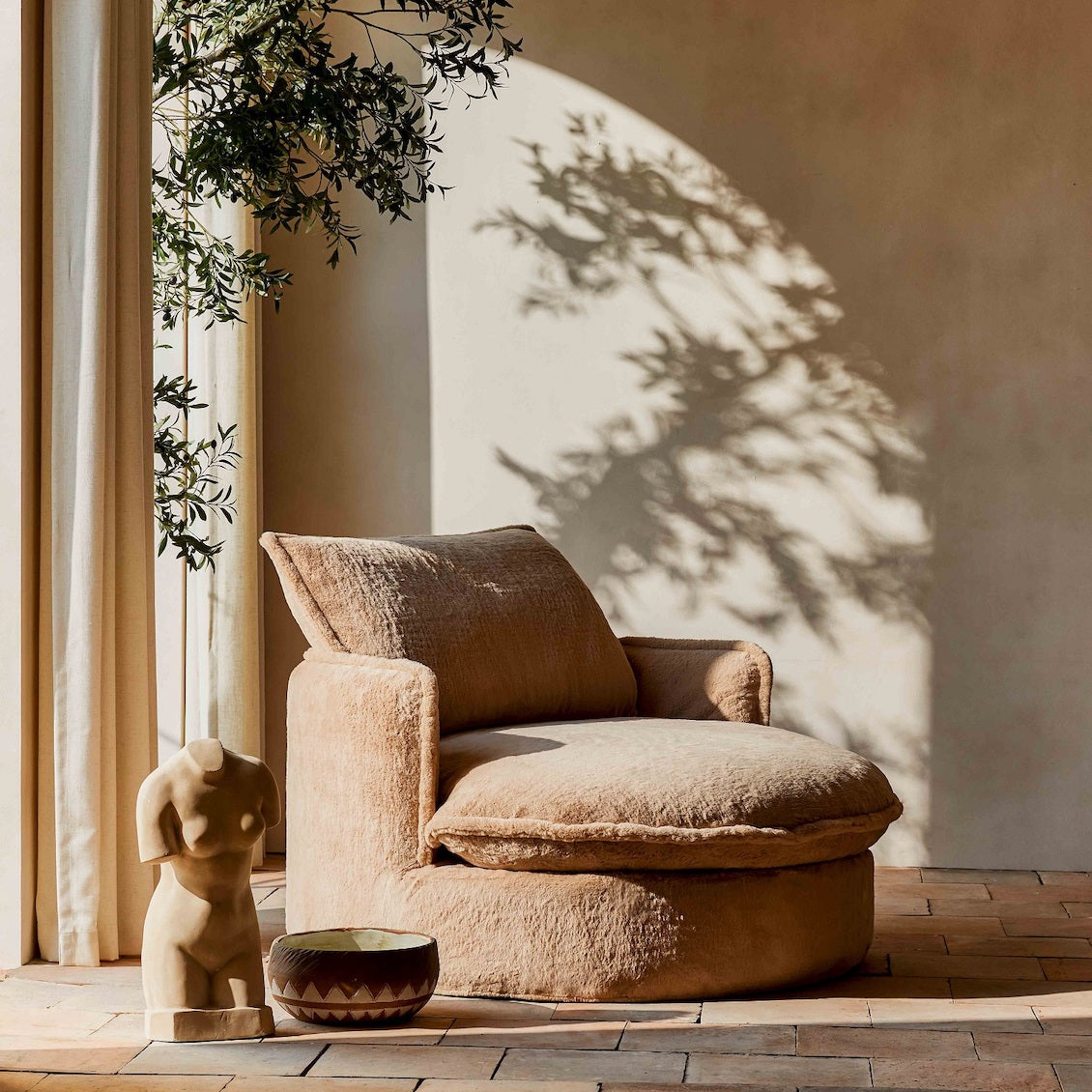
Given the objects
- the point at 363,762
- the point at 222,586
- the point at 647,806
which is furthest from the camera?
the point at 222,586

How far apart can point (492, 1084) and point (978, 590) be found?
2.30m

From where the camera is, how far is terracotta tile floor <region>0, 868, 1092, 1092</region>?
6.93ft

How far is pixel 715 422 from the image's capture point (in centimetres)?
404

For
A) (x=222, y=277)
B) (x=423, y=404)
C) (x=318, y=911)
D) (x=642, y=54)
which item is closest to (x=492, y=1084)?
(x=318, y=911)

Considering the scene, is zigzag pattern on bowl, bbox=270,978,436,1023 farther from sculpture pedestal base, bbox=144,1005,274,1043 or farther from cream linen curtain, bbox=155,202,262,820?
cream linen curtain, bbox=155,202,262,820

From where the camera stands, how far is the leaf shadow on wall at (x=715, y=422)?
396 centimetres

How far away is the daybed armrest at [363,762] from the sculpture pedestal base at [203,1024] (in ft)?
1.34

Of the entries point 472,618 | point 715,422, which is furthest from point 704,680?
point 715,422

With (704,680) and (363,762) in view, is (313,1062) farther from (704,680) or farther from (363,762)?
(704,680)

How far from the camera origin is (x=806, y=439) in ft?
13.1

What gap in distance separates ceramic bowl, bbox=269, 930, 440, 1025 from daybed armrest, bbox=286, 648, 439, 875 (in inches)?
10.6

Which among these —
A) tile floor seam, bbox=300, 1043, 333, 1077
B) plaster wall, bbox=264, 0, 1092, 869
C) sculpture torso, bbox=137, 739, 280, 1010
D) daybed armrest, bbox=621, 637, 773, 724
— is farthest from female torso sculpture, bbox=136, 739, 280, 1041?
plaster wall, bbox=264, 0, 1092, 869

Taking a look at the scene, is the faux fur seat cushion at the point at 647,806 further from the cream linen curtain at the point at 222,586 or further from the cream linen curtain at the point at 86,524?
the cream linen curtain at the point at 222,586

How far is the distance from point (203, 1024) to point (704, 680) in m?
1.39
